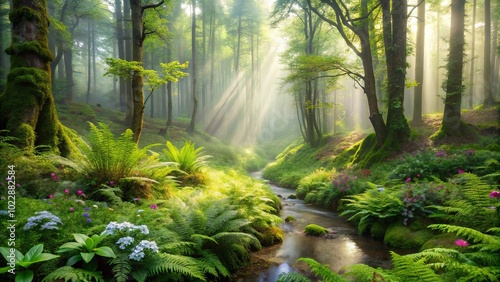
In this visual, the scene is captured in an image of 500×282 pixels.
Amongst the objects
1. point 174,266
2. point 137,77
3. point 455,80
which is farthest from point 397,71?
point 174,266

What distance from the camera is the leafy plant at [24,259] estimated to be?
2444 millimetres

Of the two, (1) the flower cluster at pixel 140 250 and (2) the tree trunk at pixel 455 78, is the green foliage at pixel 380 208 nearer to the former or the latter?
(1) the flower cluster at pixel 140 250

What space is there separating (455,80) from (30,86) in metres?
15.2

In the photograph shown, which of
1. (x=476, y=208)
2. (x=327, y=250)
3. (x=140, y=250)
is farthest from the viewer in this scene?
(x=327, y=250)

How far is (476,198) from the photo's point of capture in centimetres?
419

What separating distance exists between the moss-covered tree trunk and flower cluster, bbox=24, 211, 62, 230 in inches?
136

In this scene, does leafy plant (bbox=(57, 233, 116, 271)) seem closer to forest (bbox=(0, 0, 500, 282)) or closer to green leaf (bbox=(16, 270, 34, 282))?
forest (bbox=(0, 0, 500, 282))

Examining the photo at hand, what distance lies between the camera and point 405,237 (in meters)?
5.45

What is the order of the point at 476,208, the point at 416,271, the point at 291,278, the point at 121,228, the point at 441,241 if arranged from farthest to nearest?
Answer: 1. the point at 441,241
2. the point at 476,208
3. the point at 121,228
4. the point at 291,278
5. the point at 416,271

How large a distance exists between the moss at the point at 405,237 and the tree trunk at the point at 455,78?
25.8 ft

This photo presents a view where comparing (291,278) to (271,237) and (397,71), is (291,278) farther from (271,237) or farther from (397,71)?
(397,71)

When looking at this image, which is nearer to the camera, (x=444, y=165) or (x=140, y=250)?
(x=140, y=250)

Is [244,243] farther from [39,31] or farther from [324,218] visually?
[39,31]

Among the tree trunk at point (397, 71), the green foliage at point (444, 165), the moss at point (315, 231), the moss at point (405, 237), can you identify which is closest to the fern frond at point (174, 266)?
the moss at point (315, 231)
